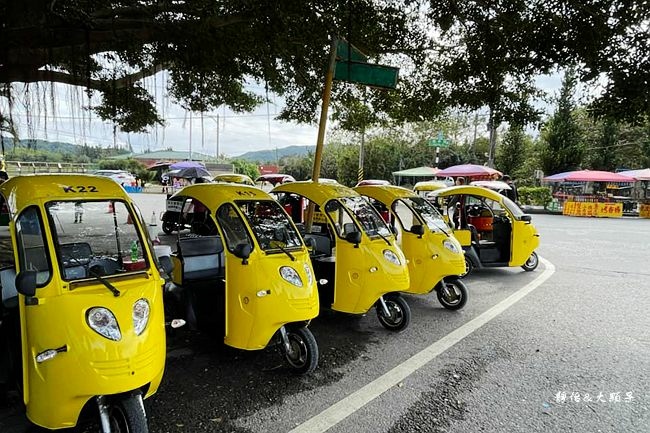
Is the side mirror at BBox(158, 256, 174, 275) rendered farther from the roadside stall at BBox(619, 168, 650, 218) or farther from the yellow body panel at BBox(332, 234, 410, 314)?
the roadside stall at BBox(619, 168, 650, 218)

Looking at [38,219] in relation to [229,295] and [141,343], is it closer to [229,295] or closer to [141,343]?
[141,343]

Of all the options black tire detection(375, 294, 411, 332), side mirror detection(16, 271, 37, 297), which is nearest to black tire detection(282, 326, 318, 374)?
black tire detection(375, 294, 411, 332)

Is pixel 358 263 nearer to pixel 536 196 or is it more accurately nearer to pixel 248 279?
pixel 248 279

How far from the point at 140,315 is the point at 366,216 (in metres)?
3.29

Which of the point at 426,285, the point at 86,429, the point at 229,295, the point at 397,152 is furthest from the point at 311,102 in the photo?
the point at 397,152

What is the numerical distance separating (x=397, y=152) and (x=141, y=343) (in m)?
41.2

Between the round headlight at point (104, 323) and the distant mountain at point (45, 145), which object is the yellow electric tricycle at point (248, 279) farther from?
the distant mountain at point (45, 145)

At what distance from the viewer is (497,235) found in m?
8.55

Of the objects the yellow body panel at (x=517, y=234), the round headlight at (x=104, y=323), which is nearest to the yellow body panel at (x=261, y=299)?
the round headlight at (x=104, y=323)

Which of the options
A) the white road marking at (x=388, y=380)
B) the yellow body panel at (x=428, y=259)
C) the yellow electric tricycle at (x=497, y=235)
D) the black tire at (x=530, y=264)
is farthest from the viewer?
the black tire at (x=530, y=264)

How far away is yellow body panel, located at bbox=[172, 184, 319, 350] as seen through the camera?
12.6 feet

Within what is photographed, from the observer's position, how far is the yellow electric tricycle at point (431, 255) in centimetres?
589

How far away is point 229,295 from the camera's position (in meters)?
4.06

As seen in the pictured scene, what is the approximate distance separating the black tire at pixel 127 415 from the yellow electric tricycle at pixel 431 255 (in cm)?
392
